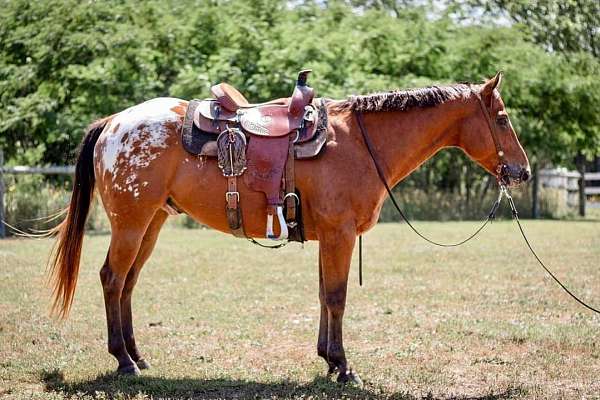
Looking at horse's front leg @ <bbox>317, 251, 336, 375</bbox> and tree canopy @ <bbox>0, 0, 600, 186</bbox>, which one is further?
tree canopy @ <bbox>0, 0, 600, 186</bbox>

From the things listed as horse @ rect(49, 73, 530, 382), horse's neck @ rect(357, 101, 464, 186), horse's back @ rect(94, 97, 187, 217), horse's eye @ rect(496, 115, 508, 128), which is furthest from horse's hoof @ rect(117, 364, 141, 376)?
horse's eye @ rect(496, 115, 508, 128)

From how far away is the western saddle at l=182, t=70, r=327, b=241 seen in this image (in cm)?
534

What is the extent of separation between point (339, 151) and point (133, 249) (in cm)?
171

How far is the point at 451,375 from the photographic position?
5457 mm

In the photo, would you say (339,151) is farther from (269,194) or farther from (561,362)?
(561,362)

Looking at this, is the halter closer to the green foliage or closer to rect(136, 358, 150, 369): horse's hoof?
rect(136, 358, 150, 369): horse's hoof

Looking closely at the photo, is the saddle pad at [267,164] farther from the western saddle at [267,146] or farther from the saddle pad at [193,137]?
the saddle pad at [193,137]

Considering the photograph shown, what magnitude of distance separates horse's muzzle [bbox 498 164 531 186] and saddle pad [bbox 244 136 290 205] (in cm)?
161

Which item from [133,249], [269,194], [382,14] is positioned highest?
[382,14]

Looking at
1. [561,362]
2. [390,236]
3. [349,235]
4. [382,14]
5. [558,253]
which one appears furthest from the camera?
[382,14]

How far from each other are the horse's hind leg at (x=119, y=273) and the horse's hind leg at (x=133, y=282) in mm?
235

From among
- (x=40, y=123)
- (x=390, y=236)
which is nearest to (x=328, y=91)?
(x=390, y=236)

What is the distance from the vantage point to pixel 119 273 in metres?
5.54

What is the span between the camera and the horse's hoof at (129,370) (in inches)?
212
